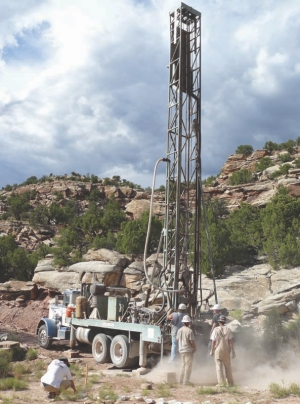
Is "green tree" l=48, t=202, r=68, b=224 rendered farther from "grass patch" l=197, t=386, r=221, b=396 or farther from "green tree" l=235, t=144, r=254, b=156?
"grass patch" l=197, t=386, r=221, b=396

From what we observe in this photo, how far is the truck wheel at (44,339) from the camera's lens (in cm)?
1781

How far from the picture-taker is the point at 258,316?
19406 millimetres

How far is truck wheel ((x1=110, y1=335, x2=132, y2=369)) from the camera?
13461mm

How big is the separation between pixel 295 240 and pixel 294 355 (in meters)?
19.2

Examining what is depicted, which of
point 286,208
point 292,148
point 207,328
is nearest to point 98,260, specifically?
point 286,208

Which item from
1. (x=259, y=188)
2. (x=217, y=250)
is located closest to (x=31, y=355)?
(x=217, y=250)

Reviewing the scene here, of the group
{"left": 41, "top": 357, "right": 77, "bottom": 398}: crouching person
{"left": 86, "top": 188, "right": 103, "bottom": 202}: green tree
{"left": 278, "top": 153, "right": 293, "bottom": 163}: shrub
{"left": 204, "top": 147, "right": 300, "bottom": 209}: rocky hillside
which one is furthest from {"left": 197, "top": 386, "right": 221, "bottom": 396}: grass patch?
{"left": 86, "top": 188, "right": 103, "bottom": 202}: green tree

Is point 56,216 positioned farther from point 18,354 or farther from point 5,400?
point 5,400

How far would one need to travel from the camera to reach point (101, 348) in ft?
48.6

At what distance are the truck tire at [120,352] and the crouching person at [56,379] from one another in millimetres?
4237

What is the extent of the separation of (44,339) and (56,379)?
9.46 m

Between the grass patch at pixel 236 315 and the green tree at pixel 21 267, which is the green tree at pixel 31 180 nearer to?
the green tree at pixel 21 267

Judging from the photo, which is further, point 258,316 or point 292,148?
point 292,148

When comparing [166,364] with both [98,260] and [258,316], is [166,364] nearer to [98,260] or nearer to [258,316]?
[258,316]
